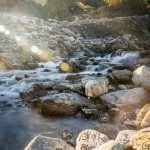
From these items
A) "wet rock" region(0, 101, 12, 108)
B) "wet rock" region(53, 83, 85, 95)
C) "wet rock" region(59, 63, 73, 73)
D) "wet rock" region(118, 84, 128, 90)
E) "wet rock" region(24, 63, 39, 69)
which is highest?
"wet rock" region(24, 63, 39, 69)

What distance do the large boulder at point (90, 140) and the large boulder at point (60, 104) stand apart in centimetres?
270

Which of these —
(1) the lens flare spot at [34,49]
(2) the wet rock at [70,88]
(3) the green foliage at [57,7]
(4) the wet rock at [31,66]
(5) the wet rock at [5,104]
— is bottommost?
(5) the wet rock at [5,104]

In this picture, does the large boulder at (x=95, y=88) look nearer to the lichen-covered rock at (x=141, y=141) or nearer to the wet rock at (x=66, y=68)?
the wet rock at (x=66, y=68)

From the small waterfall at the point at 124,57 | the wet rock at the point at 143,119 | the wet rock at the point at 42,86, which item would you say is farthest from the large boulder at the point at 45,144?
the small waterfall at the point at 124,57

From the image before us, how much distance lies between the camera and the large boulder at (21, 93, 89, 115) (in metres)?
7.36

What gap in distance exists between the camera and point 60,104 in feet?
24.4

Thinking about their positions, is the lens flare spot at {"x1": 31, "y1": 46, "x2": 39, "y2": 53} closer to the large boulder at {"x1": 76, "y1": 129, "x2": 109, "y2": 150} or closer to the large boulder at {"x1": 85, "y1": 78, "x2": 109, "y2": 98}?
the large boulder at {"x1": 85, "y1": 78, "x2": 109, "y2": 98}

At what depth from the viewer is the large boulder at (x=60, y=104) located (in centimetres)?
736

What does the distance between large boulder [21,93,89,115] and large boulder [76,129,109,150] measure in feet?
8.87

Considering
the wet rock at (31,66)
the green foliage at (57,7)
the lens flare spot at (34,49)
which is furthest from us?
the green foliage at (57,7)

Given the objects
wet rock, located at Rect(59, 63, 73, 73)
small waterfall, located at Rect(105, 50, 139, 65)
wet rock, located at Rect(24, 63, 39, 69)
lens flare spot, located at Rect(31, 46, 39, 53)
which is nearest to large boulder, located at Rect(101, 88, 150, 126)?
wet rock, located at Rect(59, 63, 73, 73)

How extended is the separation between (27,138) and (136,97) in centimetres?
329

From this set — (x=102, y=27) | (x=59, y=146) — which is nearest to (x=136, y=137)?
(x=59, y=146)

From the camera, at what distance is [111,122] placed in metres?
6.88
